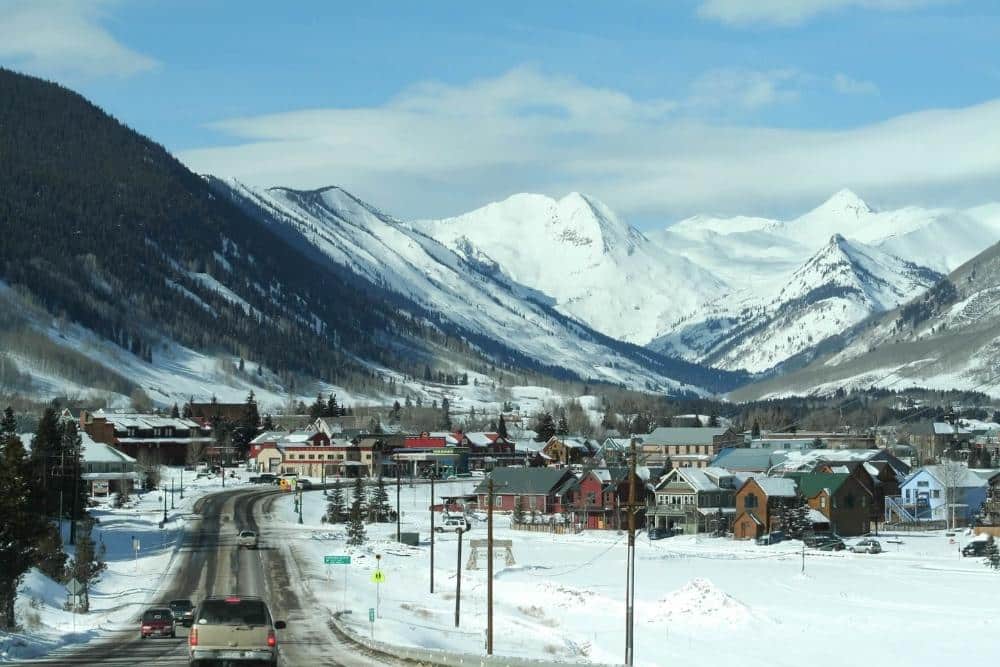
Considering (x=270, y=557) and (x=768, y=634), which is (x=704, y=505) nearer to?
(x=270, y=557)

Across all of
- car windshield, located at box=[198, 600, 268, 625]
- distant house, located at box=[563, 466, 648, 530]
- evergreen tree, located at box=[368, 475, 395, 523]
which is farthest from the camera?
distant house, located at box=[563, 466, 648, 530]

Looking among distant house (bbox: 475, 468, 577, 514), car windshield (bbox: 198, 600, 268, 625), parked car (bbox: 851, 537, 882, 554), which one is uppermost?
distant house (bbox: 475, 468, 577, 514)

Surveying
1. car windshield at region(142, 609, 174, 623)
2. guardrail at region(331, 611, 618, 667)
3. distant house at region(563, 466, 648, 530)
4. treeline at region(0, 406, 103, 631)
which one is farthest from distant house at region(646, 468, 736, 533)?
guardrail at region(331, 611, 618, 667)

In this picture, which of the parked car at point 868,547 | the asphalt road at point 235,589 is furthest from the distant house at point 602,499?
the asphalt road at point 235,589

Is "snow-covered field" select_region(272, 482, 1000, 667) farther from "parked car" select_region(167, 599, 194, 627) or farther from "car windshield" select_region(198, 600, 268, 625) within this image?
"car windshield" select_region(198, 600, 268, 625)

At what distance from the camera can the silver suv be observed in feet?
142

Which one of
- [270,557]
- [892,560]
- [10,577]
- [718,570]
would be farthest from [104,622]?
[892,560]

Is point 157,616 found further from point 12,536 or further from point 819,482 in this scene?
point 819,482

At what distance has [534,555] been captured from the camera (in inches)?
4867

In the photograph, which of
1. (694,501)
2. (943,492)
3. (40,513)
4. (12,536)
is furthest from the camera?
(943,492)

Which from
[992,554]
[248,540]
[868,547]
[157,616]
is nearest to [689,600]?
[157,616]

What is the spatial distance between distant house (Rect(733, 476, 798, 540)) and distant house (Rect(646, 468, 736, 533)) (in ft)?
11.0

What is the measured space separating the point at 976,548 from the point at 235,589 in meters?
58.9

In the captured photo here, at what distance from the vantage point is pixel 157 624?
68938 millimetres
